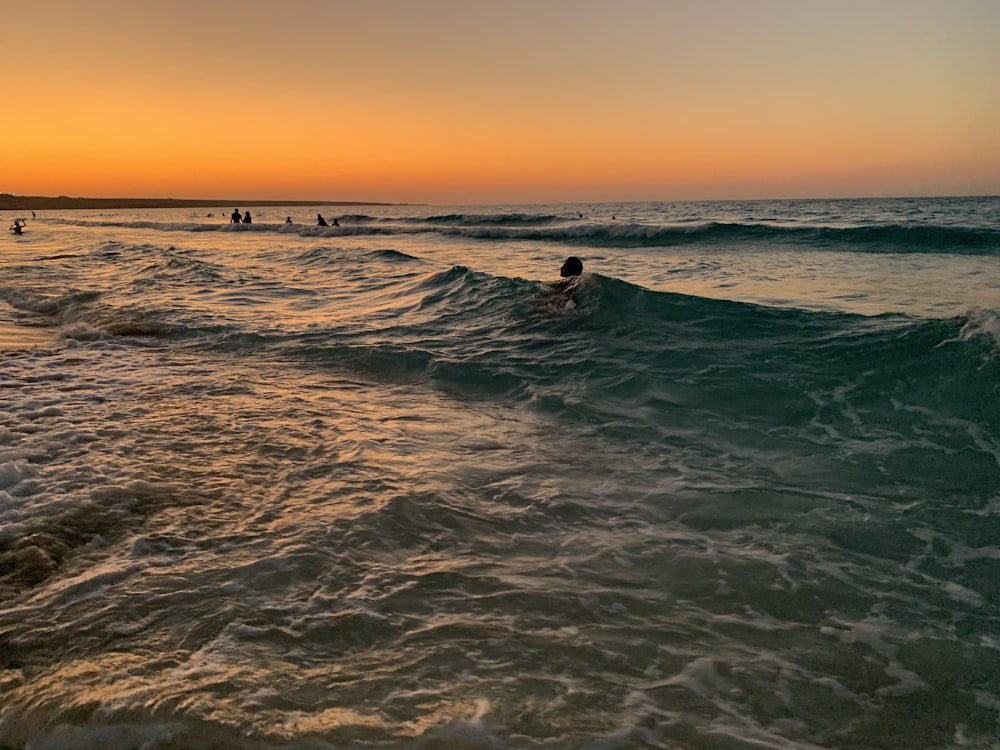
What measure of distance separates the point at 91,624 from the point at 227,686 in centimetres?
92

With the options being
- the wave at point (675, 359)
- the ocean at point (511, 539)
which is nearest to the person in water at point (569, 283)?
the wave at point (675, 359)

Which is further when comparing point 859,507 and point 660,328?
point 660,328

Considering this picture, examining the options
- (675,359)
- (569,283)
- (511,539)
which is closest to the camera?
(511,539)

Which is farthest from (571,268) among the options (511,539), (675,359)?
(511,539)

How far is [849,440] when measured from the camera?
6.02 m

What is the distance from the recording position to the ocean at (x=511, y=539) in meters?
2.60

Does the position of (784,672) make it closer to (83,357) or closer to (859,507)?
(859,507)

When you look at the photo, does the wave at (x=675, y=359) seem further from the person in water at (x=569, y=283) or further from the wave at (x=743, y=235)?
the wave at (x=743, y=235)

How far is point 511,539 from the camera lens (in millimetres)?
4113

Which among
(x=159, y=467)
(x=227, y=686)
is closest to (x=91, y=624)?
(x=227, y=686)

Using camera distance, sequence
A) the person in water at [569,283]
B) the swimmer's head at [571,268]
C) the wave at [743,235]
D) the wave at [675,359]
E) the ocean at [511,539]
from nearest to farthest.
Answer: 1. the ocean at [511,539]
2. the wave at [675,359]
3. the person in water at [569,283]
4. the swimmer's head at [571,268]
5. the wave at [743,235]

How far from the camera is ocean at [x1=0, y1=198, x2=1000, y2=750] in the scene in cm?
260

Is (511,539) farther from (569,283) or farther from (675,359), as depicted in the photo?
(569,283)

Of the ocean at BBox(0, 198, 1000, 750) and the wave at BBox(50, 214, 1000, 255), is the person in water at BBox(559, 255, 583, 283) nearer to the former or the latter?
the ocean at BBox(0, 198, 1000, 750)
